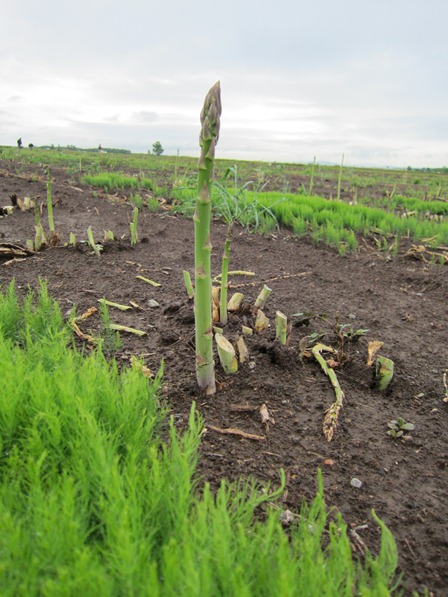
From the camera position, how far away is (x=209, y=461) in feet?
5.68

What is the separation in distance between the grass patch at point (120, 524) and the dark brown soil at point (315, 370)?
0.26m

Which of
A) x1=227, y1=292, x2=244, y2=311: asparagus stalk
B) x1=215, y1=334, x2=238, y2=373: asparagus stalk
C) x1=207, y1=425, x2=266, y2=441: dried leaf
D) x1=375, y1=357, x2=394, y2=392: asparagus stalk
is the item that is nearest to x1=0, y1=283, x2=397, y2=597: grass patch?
x1=207, y1=425, x2=266, y2=441: dried leaf

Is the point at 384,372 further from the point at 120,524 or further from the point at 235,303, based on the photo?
the point at 120,524

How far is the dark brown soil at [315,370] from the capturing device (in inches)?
65.9

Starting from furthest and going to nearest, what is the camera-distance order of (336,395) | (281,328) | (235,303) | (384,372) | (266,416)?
(235,303) → (281,328) → (384,372) → (336,395) → (266,416)

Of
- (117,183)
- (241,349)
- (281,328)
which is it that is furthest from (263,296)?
(117,183)

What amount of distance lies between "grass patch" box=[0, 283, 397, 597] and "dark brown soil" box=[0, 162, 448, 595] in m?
0.26

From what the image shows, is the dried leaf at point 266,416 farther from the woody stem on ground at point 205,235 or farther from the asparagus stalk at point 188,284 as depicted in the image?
the asparagus stalk at point 188,284

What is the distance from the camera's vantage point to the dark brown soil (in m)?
1.67

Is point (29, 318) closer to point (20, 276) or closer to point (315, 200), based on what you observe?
point (20, 276)

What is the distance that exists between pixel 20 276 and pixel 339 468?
2924 mm

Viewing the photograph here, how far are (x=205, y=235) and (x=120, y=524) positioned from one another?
1127 millimetres

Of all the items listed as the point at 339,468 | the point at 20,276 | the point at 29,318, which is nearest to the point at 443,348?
the point at 339,468

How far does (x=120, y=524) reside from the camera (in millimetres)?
1057
